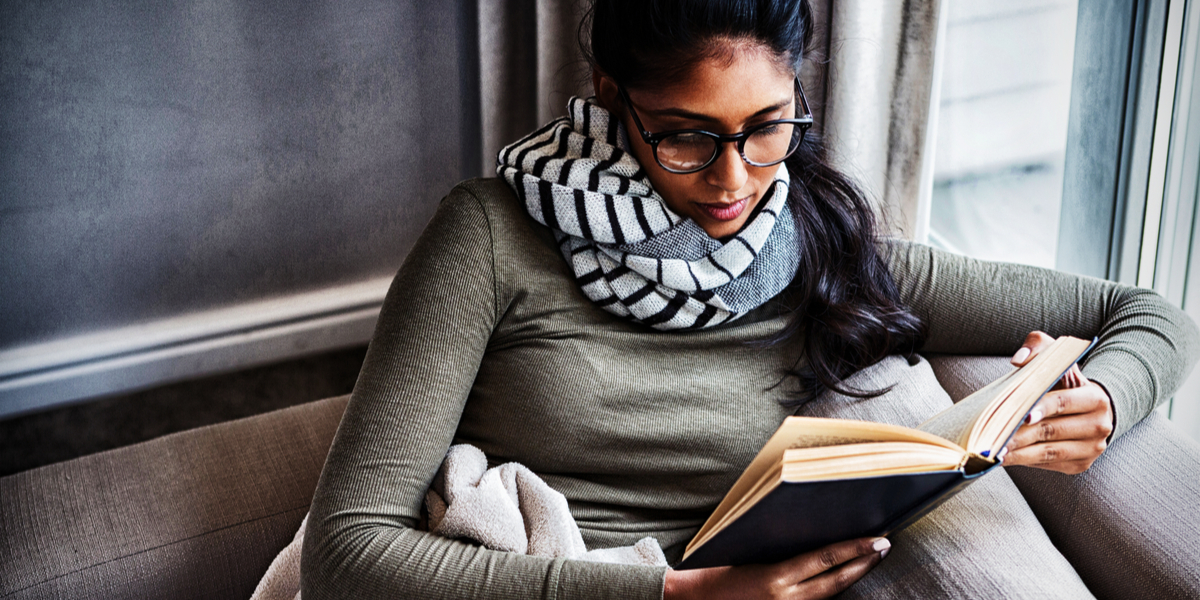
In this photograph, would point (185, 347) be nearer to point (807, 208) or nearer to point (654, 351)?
point (654, 351)

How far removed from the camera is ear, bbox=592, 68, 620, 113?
→ 112 cm

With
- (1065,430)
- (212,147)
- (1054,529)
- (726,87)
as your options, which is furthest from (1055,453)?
(212,147)

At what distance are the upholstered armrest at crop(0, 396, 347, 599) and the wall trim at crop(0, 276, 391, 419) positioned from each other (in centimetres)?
46

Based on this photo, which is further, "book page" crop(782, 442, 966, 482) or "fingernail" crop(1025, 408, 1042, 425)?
"fingernail" crop(1025, 408, 1042, 425)

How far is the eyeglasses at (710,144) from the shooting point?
1.02m

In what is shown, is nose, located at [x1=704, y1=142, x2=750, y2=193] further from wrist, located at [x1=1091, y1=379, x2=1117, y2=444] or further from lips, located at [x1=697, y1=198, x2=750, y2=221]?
wrist, located at [x1=1091, y1=379, x2=1117, y2=444]

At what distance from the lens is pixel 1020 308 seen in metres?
1.27

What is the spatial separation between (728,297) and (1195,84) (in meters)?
0.89

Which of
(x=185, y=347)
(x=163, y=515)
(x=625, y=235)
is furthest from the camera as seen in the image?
(x=185, y=347)

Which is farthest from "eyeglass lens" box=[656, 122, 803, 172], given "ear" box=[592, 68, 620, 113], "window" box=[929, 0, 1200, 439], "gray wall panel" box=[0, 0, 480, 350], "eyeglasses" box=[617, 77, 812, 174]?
"gray wall panel" box=[0, 0, 480, 350]

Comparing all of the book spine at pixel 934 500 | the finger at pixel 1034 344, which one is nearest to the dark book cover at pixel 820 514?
the book spine at pixel 934 500

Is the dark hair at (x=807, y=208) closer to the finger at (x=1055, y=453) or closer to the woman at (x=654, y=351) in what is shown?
the woman at (x=654, y=351)

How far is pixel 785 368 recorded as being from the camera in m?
1.19

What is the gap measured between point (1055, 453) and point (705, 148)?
21.7 inches
